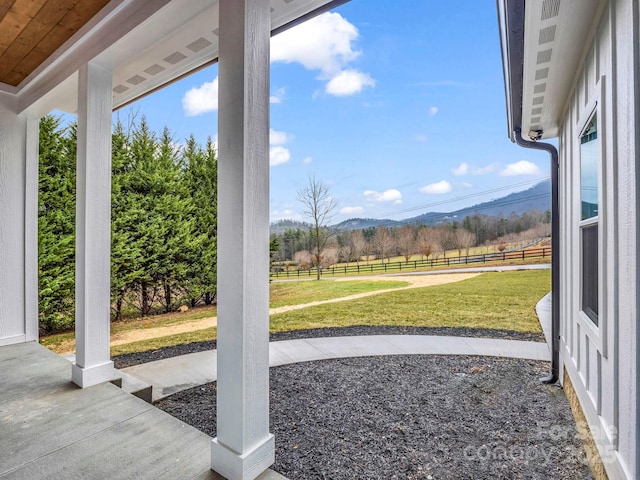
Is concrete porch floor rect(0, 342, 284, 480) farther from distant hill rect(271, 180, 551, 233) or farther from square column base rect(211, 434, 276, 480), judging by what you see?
distant hill rect(271, 180, 551, 233)

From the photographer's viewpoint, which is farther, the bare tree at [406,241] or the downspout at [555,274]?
the bare tree at [406,241]

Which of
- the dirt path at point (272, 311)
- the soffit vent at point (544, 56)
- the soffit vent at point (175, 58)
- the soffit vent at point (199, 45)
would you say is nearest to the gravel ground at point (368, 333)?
the dirt path at point (272, 311)

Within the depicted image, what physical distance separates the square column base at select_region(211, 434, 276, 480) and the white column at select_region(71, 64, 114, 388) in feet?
4.12

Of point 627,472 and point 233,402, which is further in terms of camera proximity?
point 233,402

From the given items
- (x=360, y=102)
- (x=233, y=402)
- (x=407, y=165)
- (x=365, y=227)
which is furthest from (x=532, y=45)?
(x=360, y=102)

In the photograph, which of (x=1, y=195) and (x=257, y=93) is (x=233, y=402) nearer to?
(x=257, y=93)

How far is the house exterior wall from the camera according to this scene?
96 centimetres

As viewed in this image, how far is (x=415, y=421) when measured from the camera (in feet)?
7.46

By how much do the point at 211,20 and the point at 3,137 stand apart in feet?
7.99

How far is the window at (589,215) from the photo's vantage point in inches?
65.3

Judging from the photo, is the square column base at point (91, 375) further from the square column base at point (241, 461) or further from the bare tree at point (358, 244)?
the bare tree at point (358, 244)

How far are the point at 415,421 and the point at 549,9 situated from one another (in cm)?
251

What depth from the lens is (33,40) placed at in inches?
81.3

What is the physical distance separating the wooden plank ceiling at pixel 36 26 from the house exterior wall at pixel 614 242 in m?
2.41
